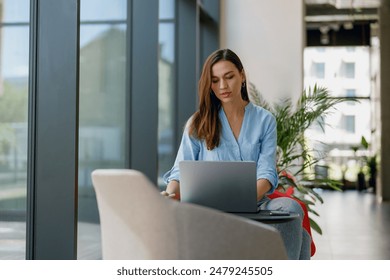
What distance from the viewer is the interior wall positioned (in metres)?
6.99

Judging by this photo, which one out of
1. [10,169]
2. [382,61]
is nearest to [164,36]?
[10,169]

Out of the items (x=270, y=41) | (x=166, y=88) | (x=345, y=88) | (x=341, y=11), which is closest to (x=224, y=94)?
(x=166, y=88)

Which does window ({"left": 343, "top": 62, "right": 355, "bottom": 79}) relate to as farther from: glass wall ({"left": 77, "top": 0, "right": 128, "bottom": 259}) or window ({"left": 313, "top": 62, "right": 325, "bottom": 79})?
glass wall ({"left": 77, "top": 0, "right": 128, "bottom": 259})

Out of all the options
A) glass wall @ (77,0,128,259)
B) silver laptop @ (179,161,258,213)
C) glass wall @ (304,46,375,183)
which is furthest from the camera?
glass wall @ (304,46,375,183)

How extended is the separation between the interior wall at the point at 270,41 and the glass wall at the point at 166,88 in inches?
55.8

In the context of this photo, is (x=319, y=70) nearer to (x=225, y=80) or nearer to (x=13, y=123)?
(x=225, y=80)

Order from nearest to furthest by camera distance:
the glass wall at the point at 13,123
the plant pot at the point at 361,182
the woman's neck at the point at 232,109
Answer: the glass wall at the point at 13,123, the woman's neck at the point at 232,109, the plant pot at the point at 361,182

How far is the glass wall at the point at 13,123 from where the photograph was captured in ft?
8.17

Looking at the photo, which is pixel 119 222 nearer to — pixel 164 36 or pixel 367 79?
pixel 164 36

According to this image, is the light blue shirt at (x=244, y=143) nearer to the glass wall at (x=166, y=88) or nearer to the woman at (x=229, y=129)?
the woman at (x=229, y=129)

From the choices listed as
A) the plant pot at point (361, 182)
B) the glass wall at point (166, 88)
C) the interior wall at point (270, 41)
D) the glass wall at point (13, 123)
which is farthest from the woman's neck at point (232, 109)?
the plant pot at point (361, 182)

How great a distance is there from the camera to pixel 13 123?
8.48ft

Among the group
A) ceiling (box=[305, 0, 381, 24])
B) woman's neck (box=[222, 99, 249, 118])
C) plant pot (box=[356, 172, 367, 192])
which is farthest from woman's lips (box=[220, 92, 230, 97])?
plant pot (box=[356, 172, 367, 192])
